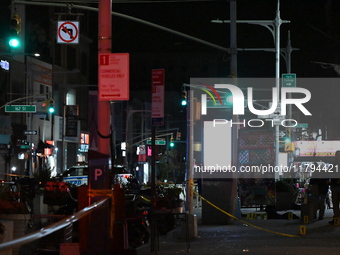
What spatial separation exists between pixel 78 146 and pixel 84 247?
173 feet

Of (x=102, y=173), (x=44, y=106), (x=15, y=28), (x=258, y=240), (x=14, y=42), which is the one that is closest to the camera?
(x=102, y=173)

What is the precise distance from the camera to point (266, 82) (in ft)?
190

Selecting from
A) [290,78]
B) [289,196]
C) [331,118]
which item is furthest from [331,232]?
[331,118]

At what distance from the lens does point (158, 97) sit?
17125 millimetres

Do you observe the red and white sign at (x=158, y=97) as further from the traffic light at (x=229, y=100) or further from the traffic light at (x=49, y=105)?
the traffic light at (x=49, y=105)

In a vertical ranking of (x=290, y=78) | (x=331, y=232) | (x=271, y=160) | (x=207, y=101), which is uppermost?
(x=290, y=78)

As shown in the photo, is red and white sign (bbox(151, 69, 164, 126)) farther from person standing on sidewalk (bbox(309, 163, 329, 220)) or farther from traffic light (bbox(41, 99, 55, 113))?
traffic light (bbox(41, 99, 55, 113))

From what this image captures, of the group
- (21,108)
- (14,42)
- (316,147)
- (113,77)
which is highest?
(14,42)

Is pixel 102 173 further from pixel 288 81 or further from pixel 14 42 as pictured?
pixel 288 81

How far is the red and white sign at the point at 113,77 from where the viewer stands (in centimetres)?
937

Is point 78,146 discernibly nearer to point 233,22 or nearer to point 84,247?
point 233,22

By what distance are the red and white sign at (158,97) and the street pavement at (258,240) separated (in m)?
2.91

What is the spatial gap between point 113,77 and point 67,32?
1068 centimetres

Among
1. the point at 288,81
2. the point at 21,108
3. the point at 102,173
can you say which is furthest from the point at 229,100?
the point at 21,108
